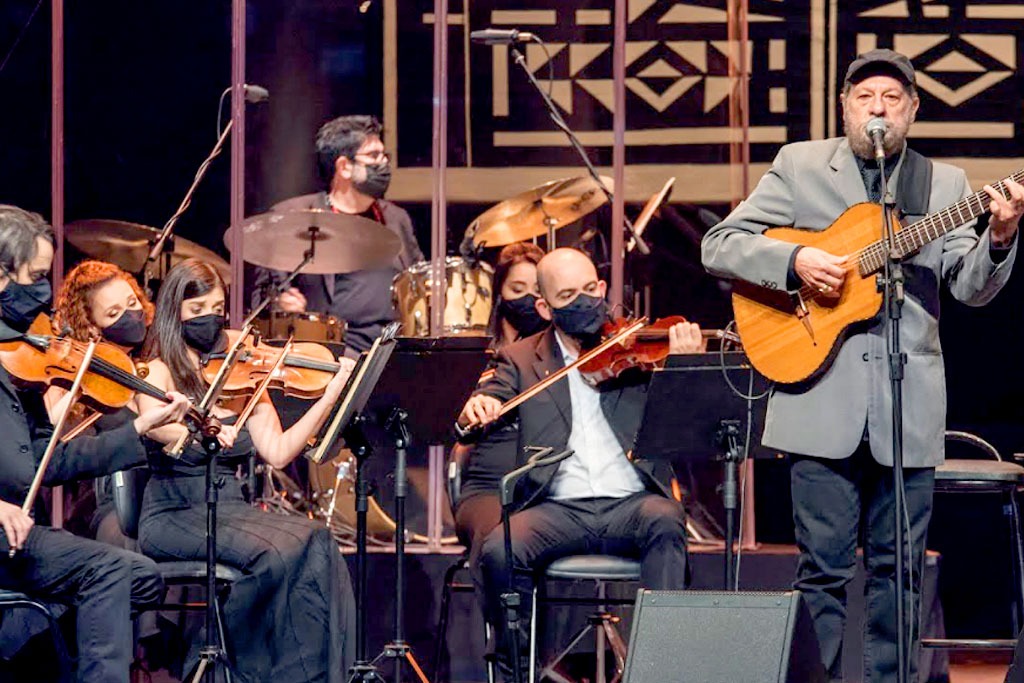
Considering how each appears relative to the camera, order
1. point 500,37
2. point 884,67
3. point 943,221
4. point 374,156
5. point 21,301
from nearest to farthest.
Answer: point 943,221, point 884,67, point 21,301, point 500,37, point 374,156

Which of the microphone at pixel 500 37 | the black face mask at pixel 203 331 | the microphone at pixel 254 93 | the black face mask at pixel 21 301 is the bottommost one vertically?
the black face mask at pixel 203 331

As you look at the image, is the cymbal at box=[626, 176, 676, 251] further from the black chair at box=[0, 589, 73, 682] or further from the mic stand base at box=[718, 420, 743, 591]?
the black chair at box=[0, 589, 73, 682]

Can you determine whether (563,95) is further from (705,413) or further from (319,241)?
(705,413)

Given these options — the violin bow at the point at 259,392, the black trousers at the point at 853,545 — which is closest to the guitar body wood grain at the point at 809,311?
the black trousers at the point at 853,545

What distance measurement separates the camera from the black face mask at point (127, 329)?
536 centimetres

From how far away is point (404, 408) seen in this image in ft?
15.2

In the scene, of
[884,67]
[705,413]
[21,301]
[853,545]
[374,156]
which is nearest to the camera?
[853,545]

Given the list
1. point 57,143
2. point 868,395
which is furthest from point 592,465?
Result: point 57,143

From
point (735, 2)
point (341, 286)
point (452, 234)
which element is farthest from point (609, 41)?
point (341, 286)

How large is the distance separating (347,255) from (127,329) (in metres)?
1.26

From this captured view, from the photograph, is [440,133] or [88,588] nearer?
[88,588]

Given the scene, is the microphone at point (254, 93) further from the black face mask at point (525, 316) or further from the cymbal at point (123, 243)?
the black face mask at point (525, 316)

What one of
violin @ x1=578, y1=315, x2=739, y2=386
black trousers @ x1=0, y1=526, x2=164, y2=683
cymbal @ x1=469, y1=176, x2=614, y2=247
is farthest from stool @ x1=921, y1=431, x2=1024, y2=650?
black trousers @ x1=0, y1=526, x2=164, y2=683

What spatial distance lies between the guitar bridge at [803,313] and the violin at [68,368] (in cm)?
175
